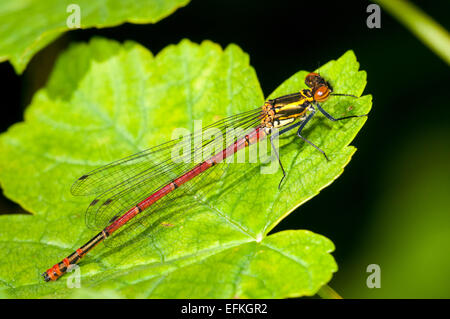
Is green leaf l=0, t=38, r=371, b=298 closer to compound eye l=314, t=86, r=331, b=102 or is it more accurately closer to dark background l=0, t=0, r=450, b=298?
compound eye l=314, t=86, r=331, b=102

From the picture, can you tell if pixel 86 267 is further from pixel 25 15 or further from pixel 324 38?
pixel 324 38

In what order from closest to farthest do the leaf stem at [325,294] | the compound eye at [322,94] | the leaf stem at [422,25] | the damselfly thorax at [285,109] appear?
the leaf stem at [325,294] < the compound eye at [322,94] < the damselfly thorax at [285,109] < the leaf stem at [422,25]

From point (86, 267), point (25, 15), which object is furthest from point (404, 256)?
point (25, 15)

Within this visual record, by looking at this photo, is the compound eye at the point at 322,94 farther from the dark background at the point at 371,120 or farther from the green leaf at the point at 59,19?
the green leaf at the point at 59,19

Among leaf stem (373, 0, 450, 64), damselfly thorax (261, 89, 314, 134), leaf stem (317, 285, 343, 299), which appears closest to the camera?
leaf stem (317, 285, 343, 299)

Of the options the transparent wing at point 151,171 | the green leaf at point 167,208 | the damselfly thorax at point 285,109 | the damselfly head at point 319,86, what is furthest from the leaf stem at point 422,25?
the transparent wing at point 151,171

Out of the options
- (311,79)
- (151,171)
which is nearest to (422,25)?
(311,79)

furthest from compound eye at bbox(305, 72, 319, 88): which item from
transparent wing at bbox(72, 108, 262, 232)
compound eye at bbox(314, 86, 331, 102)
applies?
transparent wing at bbox(72, 108, 262, 232)
